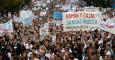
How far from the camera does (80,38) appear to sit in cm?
2603

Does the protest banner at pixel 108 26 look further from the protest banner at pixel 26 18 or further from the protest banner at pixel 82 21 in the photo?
the protest banner at pixel 26 18

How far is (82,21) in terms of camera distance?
87.2 ft

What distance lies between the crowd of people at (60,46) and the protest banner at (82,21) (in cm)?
29

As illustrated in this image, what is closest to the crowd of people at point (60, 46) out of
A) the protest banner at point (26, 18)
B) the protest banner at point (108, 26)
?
the protest banner at point (108, 26)

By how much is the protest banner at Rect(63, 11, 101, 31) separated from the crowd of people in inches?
11.3

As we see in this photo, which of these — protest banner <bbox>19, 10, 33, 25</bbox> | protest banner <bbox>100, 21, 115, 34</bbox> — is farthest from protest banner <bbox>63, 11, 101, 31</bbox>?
protest banner <bbox>19, 10, 33, 25</bbox>

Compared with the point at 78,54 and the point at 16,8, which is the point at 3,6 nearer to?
the point at 16,8

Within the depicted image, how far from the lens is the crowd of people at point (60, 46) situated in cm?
2383

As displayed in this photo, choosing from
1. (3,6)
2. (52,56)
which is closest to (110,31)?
(52,56)

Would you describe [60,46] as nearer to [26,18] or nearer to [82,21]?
[82,21]

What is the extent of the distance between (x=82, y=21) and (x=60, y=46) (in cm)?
Answer: 191

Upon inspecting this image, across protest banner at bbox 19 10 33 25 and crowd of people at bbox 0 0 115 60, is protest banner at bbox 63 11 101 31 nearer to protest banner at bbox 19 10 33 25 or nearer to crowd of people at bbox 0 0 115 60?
crowd of people at bbox 0 0 115 60

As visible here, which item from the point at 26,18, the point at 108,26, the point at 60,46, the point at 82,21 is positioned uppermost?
the point at 82,21

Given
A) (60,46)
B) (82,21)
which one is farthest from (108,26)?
(60,46)
